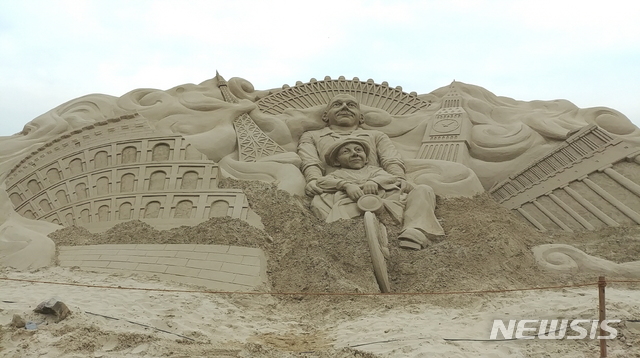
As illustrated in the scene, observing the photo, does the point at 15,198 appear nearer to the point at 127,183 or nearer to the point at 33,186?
the point at 33,186

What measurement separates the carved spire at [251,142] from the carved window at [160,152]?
821mm

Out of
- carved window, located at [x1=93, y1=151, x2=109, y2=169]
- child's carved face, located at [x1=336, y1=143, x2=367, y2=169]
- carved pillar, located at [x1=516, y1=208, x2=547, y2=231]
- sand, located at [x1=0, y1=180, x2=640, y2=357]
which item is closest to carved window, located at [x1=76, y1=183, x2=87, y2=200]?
carved window, located at [x1=93, y1=151, x2=109, y2=169]

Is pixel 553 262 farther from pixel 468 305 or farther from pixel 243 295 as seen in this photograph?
pixel 243 295

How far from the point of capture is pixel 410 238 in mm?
4836

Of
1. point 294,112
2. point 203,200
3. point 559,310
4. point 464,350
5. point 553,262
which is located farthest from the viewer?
point 294,112

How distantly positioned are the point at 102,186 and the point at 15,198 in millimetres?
975

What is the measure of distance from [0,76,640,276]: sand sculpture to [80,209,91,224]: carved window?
1cm

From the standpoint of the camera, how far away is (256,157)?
20.3ft

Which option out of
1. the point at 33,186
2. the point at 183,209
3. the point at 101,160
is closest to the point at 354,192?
the point at 183,209

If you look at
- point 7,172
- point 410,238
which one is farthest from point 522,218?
point 7,172

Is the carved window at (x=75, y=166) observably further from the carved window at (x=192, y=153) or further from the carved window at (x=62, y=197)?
the carved window at (x=192, y=153)

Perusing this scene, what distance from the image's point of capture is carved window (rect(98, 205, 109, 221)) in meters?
5.34

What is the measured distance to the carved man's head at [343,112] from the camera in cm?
674

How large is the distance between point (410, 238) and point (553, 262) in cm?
123
